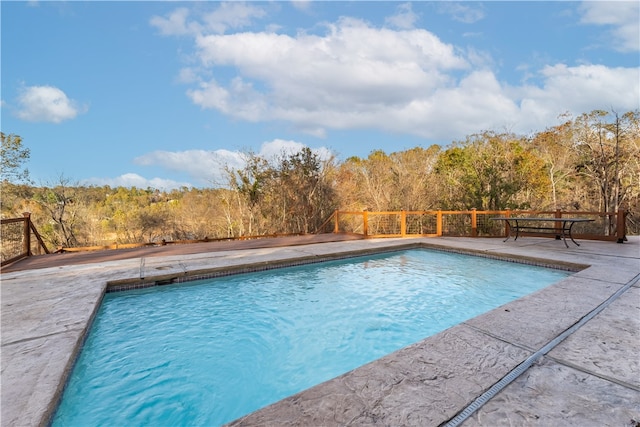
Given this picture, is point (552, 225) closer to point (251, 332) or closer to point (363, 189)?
point (363, 189)

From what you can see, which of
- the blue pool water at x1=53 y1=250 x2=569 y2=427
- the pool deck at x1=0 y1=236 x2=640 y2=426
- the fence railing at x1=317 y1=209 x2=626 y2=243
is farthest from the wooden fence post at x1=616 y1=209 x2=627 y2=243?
the pool deck at x1=0 y1=236 x2=640 y2=426

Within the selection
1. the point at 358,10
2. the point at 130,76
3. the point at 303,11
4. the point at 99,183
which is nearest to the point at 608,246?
the point at 358,10

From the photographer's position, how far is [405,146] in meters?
15.6

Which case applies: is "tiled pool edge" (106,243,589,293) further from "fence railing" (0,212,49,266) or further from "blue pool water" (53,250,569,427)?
"fence railing" (0,212,49,266)

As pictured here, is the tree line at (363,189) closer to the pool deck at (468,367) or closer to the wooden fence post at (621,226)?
the wooden fence post at (621,226)

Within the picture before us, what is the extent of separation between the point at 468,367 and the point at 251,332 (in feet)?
7.06

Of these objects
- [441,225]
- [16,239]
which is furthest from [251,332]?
[441,225]

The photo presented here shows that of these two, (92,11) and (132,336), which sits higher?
(92,11)

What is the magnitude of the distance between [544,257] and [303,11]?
9187 mm

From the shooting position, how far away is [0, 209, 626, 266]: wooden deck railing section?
5.69 metres

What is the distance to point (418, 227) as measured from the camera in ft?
32.9

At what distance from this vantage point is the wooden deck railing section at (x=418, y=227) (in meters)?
5.69

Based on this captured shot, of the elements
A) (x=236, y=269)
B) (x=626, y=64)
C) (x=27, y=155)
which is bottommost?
(x=236, y=269)

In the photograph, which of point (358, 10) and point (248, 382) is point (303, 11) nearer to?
point (358, 10)
